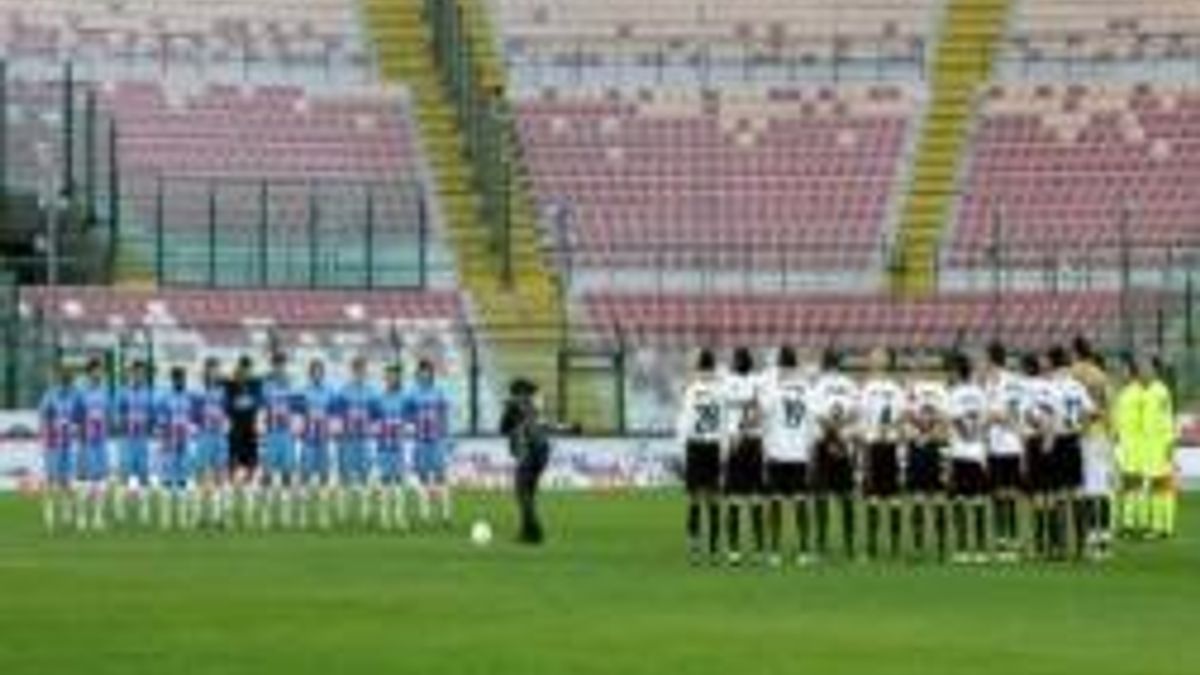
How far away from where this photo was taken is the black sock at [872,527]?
134 feet

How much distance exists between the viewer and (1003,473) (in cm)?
4041

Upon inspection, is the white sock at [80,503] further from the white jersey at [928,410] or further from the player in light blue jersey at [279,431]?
the white jersey at [928,410]

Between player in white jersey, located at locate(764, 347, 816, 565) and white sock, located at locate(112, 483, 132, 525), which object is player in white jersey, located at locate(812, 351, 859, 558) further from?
white sock, located at locate(112, 483, 132, 525)

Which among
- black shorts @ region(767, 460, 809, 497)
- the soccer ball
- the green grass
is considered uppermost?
black shorts @ region(767, 460, 809, 497)

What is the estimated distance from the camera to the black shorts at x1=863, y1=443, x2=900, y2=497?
40.0 m

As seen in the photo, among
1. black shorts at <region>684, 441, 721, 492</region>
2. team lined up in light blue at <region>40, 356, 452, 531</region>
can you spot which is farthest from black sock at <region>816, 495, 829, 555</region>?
team lined up in light blue at <region>40, 356, 452, 531</region>

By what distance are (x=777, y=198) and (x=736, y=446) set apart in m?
35.6

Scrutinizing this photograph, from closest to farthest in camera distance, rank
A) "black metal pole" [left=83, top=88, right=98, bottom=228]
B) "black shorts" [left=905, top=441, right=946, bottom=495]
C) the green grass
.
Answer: the green grass < "black shorts" [left=905, top=441, right=946, bottom=495] < "black metal pole" [left=83, top=88, right=98, bottom=228]

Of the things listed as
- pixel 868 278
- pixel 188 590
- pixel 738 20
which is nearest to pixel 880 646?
pixel 188 590

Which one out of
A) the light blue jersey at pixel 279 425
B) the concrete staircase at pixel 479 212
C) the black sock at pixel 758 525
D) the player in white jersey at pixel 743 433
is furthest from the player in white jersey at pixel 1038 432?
the concrete staircase at pixel 479 212

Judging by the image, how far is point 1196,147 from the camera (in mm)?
75188

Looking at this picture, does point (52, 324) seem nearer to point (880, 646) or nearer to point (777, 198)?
point (777, 198)

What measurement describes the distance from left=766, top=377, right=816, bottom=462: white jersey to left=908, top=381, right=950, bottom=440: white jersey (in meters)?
1.11

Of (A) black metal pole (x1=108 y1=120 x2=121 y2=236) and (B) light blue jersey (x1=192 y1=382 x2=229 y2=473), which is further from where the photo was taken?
(A) black metal pole (x1=108 y1=120 x2=121 y2=236)
